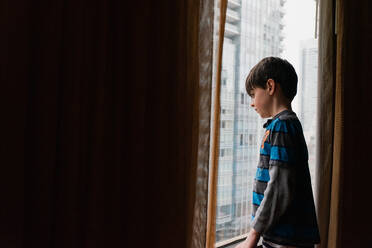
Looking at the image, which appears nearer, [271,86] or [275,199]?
[275,199]

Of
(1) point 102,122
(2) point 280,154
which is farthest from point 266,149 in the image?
(1) point 102,122

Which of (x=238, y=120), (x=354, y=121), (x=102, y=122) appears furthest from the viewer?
(x=354, y=121)

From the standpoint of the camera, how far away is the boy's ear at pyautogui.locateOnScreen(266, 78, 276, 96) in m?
0.97

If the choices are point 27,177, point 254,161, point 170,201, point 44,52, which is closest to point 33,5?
point 44,52

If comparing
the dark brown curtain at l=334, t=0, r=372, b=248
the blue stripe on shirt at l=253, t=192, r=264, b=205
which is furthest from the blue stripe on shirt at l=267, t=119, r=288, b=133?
the dark brown curtain at l=334, t=0, r=372, b=248

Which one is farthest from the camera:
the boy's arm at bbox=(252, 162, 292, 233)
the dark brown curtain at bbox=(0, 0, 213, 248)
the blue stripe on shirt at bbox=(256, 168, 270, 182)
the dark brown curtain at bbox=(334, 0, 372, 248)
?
the dark brown curtain at bbox=(334, 0, 372, 248)

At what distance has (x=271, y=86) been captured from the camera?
0.98 meters

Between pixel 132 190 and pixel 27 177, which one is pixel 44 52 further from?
pixel 132 190

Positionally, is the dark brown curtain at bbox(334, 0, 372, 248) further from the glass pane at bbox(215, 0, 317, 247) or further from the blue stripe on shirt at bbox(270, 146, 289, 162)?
the blue stripe on shirt at bbox(270, 146, 289, 162)

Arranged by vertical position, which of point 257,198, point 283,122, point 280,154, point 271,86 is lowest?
point 257,198

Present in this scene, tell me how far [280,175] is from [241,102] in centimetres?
46

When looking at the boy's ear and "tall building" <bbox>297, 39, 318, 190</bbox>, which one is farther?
"tall building" <bbox>297, 39, 318, 190</bbox>

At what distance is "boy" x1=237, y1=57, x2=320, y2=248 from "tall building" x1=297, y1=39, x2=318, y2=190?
61 cm

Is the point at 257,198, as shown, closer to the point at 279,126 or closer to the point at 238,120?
the point at 279,126
